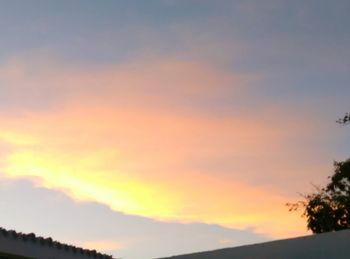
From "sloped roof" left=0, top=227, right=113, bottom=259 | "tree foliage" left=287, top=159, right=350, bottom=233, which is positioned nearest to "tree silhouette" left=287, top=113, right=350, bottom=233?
"tree foliage" left=287, top=159, right=350, bottom=233

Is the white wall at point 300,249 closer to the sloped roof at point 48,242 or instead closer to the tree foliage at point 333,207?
the sloped roof at point 48,242

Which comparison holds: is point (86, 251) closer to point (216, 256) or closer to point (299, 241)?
point (216, 256)

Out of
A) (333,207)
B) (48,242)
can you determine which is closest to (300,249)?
(48,242)

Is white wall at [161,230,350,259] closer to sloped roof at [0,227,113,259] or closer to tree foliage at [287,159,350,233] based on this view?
sloped roof at [0,227,113,259]

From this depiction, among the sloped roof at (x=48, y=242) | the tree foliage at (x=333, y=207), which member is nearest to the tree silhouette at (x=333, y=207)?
the tree foliage at (x=333, y=207)

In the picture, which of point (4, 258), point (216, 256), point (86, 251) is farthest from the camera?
point (86, 251)

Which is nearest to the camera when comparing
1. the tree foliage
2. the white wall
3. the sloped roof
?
the white wall

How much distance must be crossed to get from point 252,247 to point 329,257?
8.92 feet

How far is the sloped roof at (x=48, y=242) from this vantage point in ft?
66.0

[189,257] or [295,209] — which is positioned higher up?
[295,209]

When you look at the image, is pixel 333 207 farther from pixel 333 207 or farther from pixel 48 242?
→ pixel 48 242

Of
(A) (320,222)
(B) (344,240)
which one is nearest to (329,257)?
(B) (344,240)

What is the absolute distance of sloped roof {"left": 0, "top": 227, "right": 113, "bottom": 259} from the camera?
20.1 m

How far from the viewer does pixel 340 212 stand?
47.8 meters
